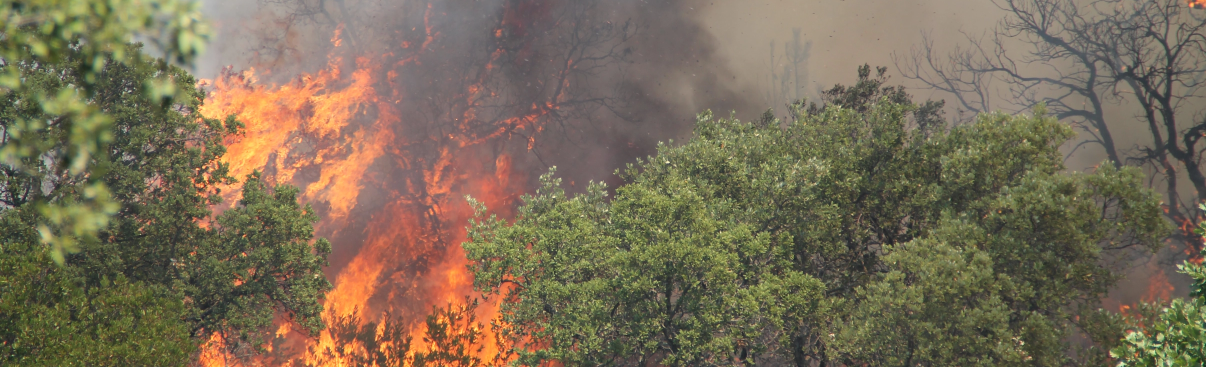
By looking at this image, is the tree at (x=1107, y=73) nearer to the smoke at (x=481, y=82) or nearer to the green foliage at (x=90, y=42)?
the smoke at (x=481, y=82)

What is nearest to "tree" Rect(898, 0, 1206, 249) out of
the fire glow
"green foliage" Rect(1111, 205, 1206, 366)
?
the fire glow

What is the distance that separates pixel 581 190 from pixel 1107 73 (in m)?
24.4

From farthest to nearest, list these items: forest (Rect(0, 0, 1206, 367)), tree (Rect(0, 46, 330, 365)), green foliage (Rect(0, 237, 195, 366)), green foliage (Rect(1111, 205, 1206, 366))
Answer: tree (Rect(0, 46, 330, 365)) → forest (Rect(0, 0, 1206, 367)) → green foliage (Rect(0, 237, 195, 366)) → green foliage (Rect(1111, 205, 1206, 366))

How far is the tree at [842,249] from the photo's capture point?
45.2 feet

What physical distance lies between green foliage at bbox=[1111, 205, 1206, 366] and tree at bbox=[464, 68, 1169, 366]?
11.6 feet

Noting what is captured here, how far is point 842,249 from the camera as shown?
17312 mm

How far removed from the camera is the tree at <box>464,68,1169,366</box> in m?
13.8

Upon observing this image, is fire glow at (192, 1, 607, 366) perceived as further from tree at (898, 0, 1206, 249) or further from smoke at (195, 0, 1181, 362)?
tree at (898, 0, 1206, 249)

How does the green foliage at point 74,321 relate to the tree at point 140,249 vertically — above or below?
below

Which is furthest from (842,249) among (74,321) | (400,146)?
(400,146)

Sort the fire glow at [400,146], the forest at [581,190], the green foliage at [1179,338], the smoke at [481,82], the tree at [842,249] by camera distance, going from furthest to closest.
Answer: the smoke at [481,82] < the fire glow at [400,146] < the tree at [842,249] < the forest at [581,190] < the green foliage at [1179,338]

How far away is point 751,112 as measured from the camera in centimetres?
3341

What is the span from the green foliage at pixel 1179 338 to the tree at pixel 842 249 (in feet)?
11.6

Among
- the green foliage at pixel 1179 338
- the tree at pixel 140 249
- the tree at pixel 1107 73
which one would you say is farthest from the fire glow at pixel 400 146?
the green foliage at pixel 1179 338
